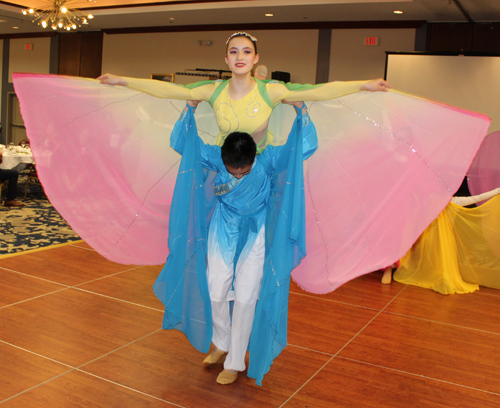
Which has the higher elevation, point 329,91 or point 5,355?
point 329,91

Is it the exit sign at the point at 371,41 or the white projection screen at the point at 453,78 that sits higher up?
the exit sign at the point at 371,41

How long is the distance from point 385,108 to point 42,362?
2088mm

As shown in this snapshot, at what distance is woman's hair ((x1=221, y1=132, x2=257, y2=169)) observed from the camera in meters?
2.27

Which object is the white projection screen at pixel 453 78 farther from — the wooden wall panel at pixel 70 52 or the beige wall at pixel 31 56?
the beige wall at pixel 31 56

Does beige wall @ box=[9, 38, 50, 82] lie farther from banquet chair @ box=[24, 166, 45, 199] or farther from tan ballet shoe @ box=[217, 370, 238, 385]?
tan ballet shoe @ box=[217, 370, 238, 385]

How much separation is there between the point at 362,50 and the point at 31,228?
19.8 feet

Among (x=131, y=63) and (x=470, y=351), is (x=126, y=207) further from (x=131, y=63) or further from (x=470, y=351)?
(x=131, y=63)

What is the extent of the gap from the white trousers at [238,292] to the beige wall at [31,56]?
11.1 m

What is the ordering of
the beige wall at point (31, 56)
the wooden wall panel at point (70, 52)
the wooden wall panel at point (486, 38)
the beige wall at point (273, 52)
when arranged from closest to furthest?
the wooden wall panel at point (486, 38) < the beige wall at point (273, 52) < the wooden wall panel at point (70, 52) < the beige wall at point (31, 56)

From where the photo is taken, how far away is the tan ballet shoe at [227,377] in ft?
7.88

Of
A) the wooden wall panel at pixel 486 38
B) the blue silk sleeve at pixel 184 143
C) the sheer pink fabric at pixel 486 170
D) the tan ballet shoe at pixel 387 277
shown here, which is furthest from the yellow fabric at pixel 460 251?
the wooden wall panel at pixel 486 38

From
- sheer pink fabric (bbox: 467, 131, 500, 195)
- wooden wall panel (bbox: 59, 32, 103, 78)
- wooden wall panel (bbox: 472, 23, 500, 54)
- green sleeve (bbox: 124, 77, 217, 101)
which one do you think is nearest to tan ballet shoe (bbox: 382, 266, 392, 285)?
sheer pink fabric (bbox: 467, 131, 500, 195)

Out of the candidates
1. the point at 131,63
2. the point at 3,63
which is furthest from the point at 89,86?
the point at 3,63

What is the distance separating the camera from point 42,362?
249 cm
